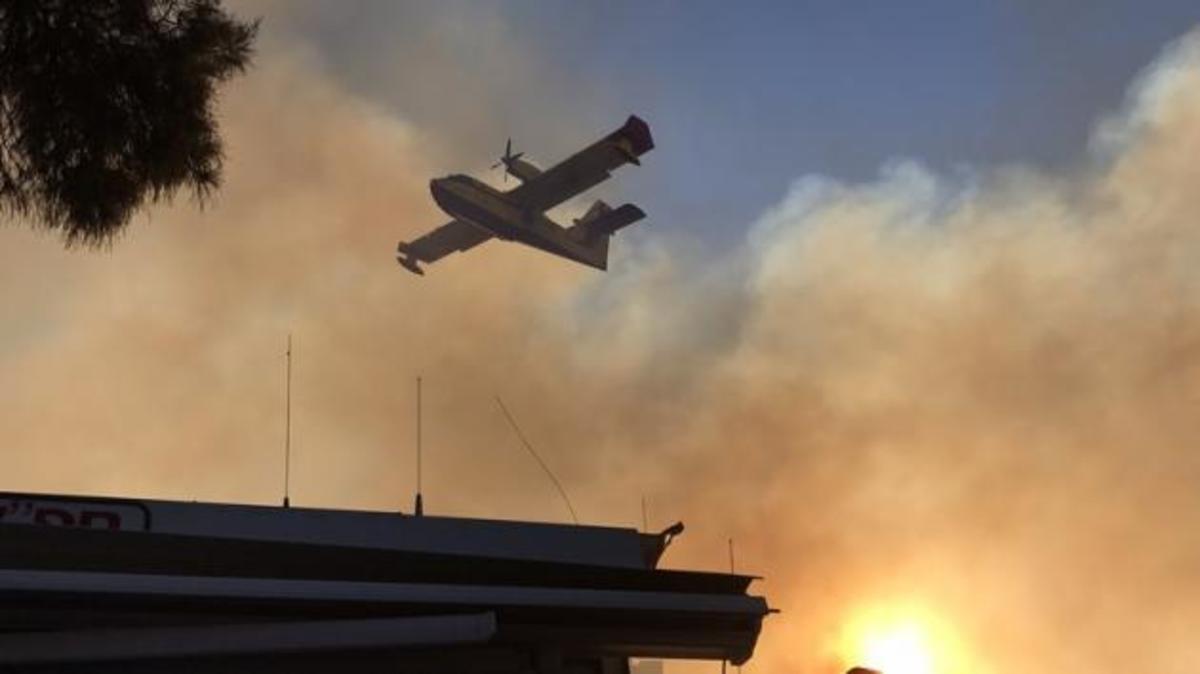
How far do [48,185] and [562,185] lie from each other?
136 feet

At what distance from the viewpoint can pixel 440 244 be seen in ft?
191

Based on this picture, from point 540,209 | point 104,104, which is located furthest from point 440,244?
point 104,104

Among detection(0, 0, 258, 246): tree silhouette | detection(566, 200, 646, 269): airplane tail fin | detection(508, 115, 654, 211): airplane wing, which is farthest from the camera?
detection(566, 200, 646, 269): airplane tail fin

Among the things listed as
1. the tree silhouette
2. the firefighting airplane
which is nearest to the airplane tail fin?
the firefighting airplane

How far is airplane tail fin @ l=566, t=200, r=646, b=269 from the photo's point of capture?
54.9 metres

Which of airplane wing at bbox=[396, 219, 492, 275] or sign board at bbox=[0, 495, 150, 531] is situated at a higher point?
airplane wing at bbox=[396, 219, 492, 275]

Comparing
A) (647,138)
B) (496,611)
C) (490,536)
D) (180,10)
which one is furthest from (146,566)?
(647,138)

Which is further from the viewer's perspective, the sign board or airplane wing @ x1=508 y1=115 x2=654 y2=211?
airplane wing @ x1=508 y1=115 x2=654 y2=211

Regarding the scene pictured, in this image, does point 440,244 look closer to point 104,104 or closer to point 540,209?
point 540,209

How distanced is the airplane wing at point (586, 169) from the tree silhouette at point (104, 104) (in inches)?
1486

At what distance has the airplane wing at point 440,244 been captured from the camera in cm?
5769

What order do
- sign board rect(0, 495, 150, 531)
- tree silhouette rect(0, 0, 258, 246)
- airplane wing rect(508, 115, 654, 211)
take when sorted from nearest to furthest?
sign board rect(0, 495, 150, 531) < tree silhouette rect(0, 0, 258, 246) < airplane wing rect(508, 115, 654, 211)

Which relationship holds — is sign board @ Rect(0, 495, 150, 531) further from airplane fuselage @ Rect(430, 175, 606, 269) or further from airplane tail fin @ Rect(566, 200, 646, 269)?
airplane tail fin @ Rect(566, 200, 646, 269)

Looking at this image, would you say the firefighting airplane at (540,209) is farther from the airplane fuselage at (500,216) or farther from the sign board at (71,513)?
the sign board at (71,513)
